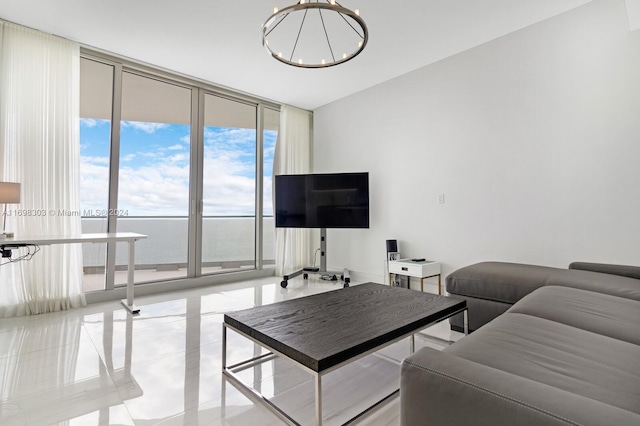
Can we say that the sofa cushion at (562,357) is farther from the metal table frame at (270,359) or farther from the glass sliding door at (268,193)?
the glass sliding door at (268,193)

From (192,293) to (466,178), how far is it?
11.9ft

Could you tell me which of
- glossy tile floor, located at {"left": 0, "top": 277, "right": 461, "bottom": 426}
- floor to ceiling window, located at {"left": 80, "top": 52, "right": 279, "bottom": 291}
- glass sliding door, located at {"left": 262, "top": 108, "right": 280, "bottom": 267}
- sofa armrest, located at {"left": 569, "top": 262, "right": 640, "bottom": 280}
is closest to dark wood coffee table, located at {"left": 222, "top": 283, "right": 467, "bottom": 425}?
glossy tile floor, located at {"left": 0, "top": 277, "right": 461, "bottom": 426}

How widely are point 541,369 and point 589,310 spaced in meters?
0.91

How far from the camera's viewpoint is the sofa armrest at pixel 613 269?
228 centimetres

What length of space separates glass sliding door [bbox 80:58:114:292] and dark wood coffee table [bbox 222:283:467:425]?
2.67m

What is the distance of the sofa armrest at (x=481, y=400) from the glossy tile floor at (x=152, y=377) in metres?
0.79

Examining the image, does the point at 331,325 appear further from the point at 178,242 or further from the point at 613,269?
the point at 178,242

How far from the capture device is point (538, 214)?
3.06 metres

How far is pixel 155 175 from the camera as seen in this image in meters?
4.24

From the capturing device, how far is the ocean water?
12.4 ft

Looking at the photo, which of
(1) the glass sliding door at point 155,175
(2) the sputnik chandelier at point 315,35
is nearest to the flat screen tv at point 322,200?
(1) the glass sliding door at point 155,175

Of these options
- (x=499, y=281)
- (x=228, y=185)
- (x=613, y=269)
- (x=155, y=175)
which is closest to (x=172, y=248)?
(x=155, y=175)

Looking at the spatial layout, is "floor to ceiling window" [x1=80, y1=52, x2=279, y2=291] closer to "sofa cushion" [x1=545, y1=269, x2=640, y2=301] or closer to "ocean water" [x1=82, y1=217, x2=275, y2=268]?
"ocean water" [x1=82, y1=217, x2=275, y2=268]

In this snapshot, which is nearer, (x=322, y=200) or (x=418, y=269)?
(x=418, y=269)
